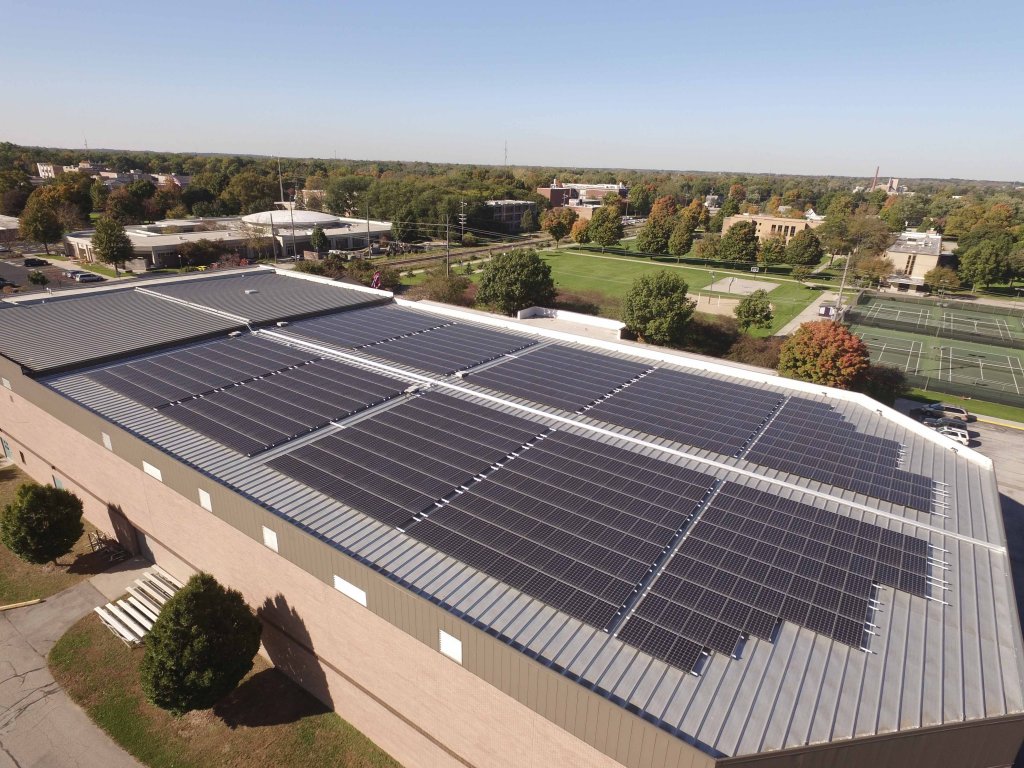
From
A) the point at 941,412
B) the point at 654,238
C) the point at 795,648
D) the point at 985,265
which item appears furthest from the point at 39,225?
the point at 985,265

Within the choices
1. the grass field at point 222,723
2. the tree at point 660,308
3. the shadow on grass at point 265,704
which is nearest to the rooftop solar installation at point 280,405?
the shadow on grass at point 265,704

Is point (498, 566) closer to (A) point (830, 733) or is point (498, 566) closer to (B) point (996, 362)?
(A) point (830, 733)

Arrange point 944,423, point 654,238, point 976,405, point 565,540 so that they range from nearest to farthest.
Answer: point 565,540 → point 944,423 → point 976,405 → point 654,238

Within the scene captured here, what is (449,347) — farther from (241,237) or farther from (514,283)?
(241,237)

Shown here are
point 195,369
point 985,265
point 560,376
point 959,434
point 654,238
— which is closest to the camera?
point 195,369

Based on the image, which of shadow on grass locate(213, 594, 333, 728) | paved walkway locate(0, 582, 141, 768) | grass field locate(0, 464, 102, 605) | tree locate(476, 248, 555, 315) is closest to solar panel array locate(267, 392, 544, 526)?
shadow on grass locate(213, 594, 333, 728)

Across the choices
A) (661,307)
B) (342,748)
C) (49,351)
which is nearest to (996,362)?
(661,307)
